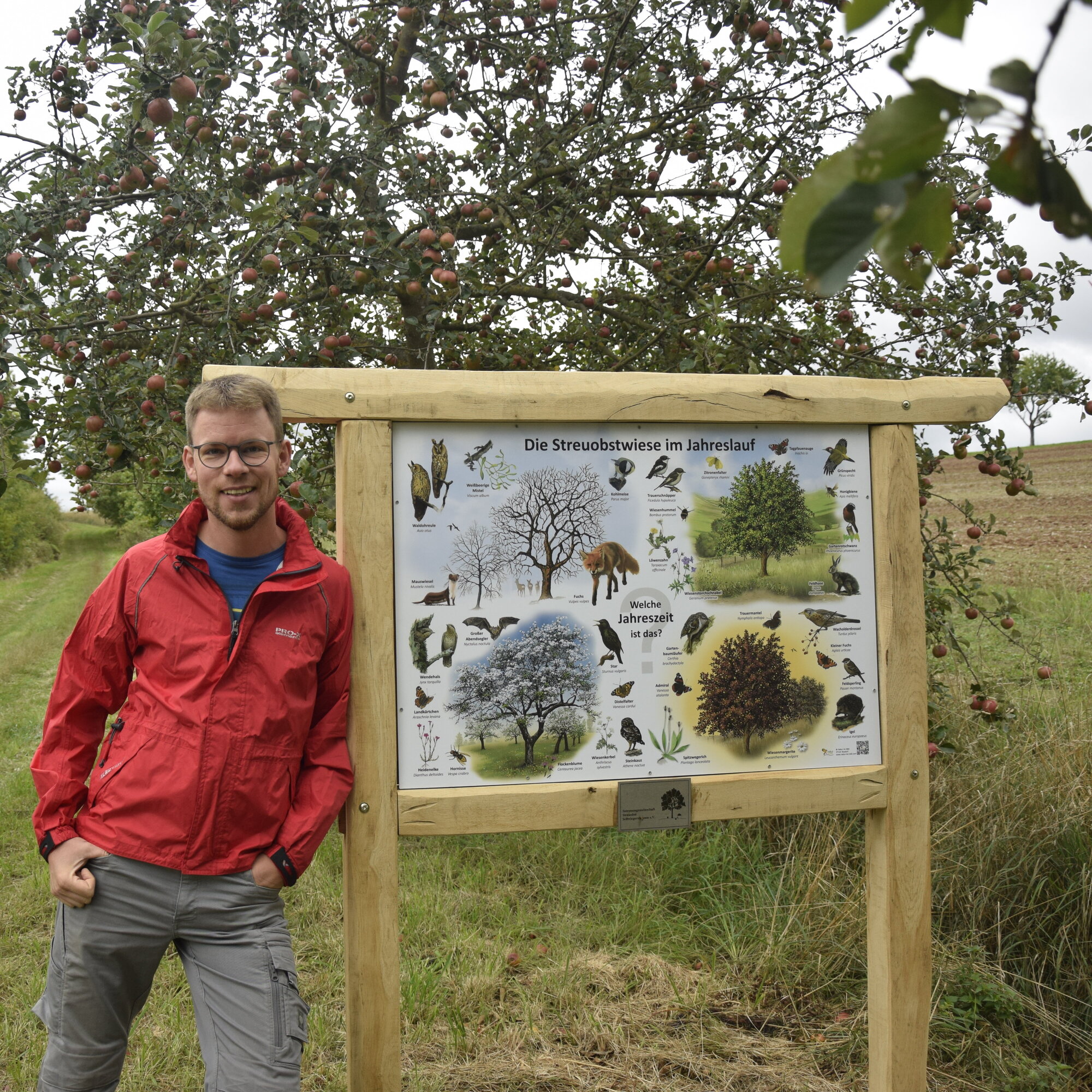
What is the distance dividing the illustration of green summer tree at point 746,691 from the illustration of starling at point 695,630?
6 centimetres

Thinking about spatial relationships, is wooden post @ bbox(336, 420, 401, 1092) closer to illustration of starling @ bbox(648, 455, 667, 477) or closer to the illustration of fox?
the illustration of fox

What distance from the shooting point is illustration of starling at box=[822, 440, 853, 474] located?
8.84 feet

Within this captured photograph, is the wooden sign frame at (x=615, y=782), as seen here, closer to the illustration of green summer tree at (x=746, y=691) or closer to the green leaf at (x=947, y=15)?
the illustration of green summer tree at (x=746, y=691)

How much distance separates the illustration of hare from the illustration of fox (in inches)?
21.6

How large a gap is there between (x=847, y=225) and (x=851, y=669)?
7.56ft

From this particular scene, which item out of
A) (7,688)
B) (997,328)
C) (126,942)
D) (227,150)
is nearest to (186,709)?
(126,942)

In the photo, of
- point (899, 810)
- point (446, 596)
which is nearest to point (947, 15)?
point (446, 596)

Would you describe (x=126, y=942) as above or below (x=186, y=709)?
below

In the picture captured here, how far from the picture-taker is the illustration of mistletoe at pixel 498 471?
8.14ft

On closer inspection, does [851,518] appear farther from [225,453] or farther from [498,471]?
[225,453]

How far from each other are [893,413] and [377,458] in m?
1.39

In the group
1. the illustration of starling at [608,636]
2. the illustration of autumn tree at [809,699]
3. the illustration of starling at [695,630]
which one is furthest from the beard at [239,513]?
the illustration of autumn tree at [809,699]

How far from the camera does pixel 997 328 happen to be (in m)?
3.99

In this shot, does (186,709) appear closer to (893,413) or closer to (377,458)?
(377,458)
